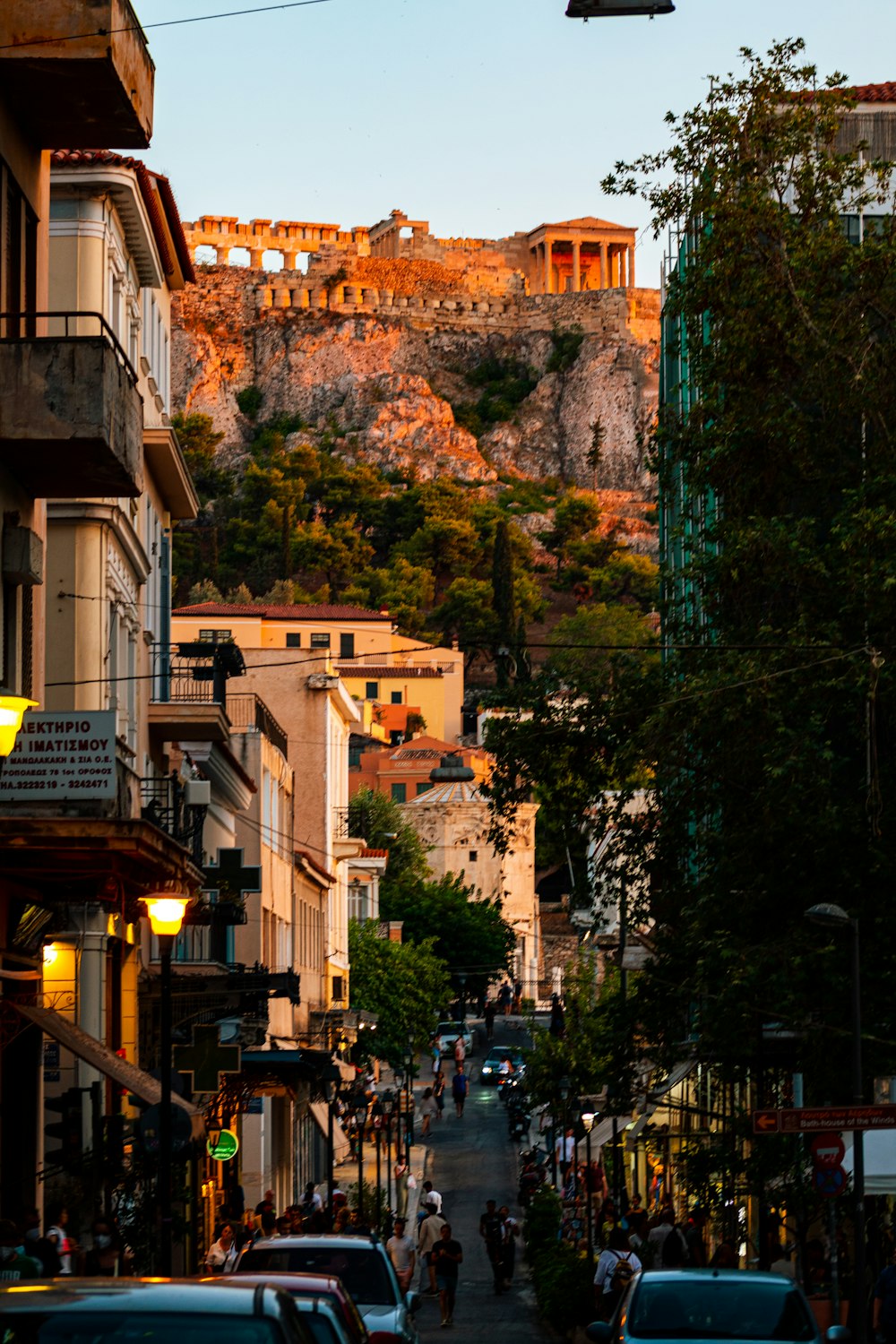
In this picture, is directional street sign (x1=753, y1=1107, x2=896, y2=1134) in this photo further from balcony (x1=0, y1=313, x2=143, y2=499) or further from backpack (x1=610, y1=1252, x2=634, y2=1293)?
balcony (x1=0, y1=313, x2=143, y2=499)

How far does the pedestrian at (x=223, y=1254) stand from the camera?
22.8 metres

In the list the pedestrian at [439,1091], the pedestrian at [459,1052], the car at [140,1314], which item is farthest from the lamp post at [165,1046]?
the pedestrian at [459,1052]

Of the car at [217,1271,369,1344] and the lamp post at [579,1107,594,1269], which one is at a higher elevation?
the car at [217,1271,369,1344]

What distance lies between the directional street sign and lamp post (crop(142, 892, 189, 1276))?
471 centimetres

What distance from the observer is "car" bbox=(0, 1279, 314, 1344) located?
7109 millimetres

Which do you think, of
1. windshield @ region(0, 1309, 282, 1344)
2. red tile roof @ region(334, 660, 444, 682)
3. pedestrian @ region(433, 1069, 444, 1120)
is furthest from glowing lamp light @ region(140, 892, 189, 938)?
red tile roof @ region(334, 660, 444, 682)

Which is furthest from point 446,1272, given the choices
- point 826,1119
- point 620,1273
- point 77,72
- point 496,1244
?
point 77,72

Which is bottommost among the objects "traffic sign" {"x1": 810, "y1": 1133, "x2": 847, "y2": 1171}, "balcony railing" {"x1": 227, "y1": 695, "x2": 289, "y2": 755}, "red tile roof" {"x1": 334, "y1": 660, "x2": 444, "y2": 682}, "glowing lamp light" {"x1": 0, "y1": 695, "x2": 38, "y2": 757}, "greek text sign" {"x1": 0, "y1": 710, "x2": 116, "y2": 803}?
"traffic sign" {"x1": 810, "y1": 1133, "x2": 847, "y2": 1171}

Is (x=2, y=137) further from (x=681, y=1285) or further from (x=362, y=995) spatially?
(x=362, y=995)

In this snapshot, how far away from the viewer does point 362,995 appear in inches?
2704

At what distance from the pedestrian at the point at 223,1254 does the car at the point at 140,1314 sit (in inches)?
572

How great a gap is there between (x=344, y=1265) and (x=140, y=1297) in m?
9.94

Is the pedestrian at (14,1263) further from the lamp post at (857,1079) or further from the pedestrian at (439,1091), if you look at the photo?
the pedestrian at (439,1091)

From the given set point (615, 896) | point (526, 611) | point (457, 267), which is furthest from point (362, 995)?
point (457, 267)
